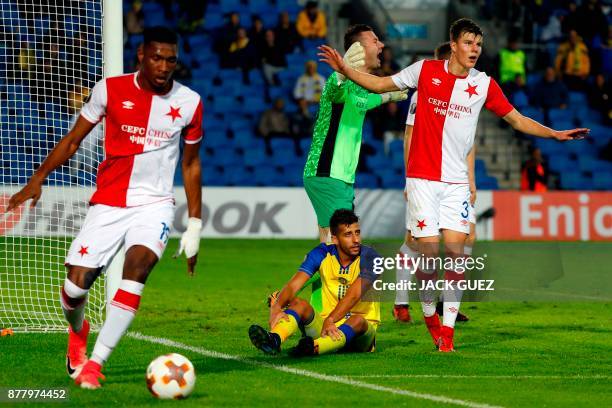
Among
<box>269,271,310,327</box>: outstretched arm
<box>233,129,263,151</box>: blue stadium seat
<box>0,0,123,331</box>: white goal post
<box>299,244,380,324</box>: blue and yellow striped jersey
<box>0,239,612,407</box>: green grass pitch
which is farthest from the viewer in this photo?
<box>233,129,263,151</box>: blue stadium seat

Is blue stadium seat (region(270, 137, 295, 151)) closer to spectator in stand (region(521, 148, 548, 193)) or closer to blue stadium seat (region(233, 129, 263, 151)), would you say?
blue stadium seat (region(233, 129, 263, 151))

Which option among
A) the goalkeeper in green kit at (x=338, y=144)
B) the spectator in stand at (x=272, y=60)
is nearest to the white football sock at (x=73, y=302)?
the goalkeeper in green kit at (x=338, y=144)

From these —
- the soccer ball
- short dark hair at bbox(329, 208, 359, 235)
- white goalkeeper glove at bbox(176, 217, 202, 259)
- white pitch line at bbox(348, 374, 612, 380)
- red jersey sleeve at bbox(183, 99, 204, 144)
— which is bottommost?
white pitch line at bbox(348, 374, 612, 380)

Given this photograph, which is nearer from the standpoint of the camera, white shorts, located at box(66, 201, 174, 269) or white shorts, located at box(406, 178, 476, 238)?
white shorts, located at box(66, 201, 174, 269)

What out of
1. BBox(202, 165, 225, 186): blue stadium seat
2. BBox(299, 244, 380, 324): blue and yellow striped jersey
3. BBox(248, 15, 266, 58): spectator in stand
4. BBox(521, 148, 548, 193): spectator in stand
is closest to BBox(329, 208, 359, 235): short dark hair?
BBox(299, 244, 380, 324): blue and yellow striped jersey

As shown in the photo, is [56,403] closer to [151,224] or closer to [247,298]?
[151,224]

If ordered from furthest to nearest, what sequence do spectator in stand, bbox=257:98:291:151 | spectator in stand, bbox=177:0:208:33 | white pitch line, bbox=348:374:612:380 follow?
spectator in stand, bbox=177:0:208:33 → spectator in stand, bbox=257:98:291:151 → white pitch line, bbox=348:374:612:380

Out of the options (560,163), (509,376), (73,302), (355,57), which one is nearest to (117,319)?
(73,302)

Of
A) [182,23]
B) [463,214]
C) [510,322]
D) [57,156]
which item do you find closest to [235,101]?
[182,23]

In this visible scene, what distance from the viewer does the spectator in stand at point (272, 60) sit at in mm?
25641

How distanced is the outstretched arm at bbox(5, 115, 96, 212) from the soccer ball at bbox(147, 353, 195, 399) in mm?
1200

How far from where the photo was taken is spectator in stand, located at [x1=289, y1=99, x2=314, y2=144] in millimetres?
24469

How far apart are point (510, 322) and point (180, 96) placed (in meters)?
5.08

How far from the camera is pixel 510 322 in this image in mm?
11180
